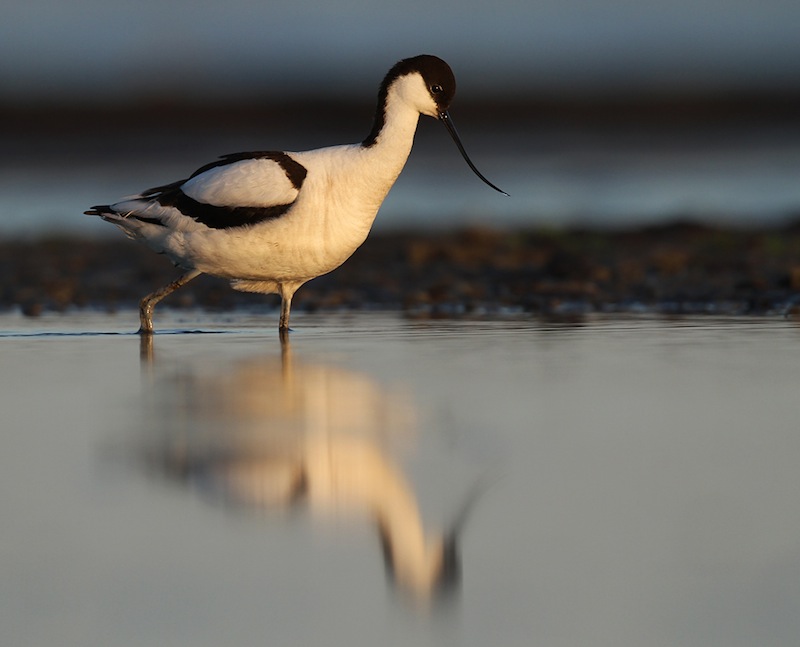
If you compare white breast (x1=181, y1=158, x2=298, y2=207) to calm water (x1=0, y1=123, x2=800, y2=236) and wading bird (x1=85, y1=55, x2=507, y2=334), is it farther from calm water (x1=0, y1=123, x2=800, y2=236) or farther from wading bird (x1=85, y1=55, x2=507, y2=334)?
calm water (x1=0, y1=123, x2=800, y2=236)

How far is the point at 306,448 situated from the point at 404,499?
61 centimetres

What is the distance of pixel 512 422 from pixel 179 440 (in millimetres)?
981

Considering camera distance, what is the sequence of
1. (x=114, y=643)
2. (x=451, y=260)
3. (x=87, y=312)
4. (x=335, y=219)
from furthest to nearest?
(x=451, y=260)
(x=87, y=312)
(x=335, y=219)
(x=114, y=643)

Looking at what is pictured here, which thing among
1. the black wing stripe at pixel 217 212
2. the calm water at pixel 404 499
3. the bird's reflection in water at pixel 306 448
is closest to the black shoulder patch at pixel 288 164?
the black wing stripe at pixel 217 212

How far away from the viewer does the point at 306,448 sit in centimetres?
410

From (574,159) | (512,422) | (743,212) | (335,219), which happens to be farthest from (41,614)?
(574,159)

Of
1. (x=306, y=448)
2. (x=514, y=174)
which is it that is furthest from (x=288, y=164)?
(x=514, y=174)

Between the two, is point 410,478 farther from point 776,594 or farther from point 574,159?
point 574,159

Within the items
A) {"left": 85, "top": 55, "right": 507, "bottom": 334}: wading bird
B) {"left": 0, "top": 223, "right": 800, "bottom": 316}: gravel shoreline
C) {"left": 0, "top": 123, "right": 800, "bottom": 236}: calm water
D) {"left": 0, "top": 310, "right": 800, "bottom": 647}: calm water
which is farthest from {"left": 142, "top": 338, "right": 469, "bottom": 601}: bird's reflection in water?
{"left": 0, "top": 123, "right": 800, "bottom": 236}: calm water

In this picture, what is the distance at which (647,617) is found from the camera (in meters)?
2.73

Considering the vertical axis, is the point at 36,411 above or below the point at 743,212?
below

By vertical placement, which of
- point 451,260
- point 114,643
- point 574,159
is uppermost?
point 574,159

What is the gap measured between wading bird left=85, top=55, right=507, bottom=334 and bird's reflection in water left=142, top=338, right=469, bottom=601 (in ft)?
4.46

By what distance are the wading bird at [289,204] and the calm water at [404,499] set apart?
43.0 inches
